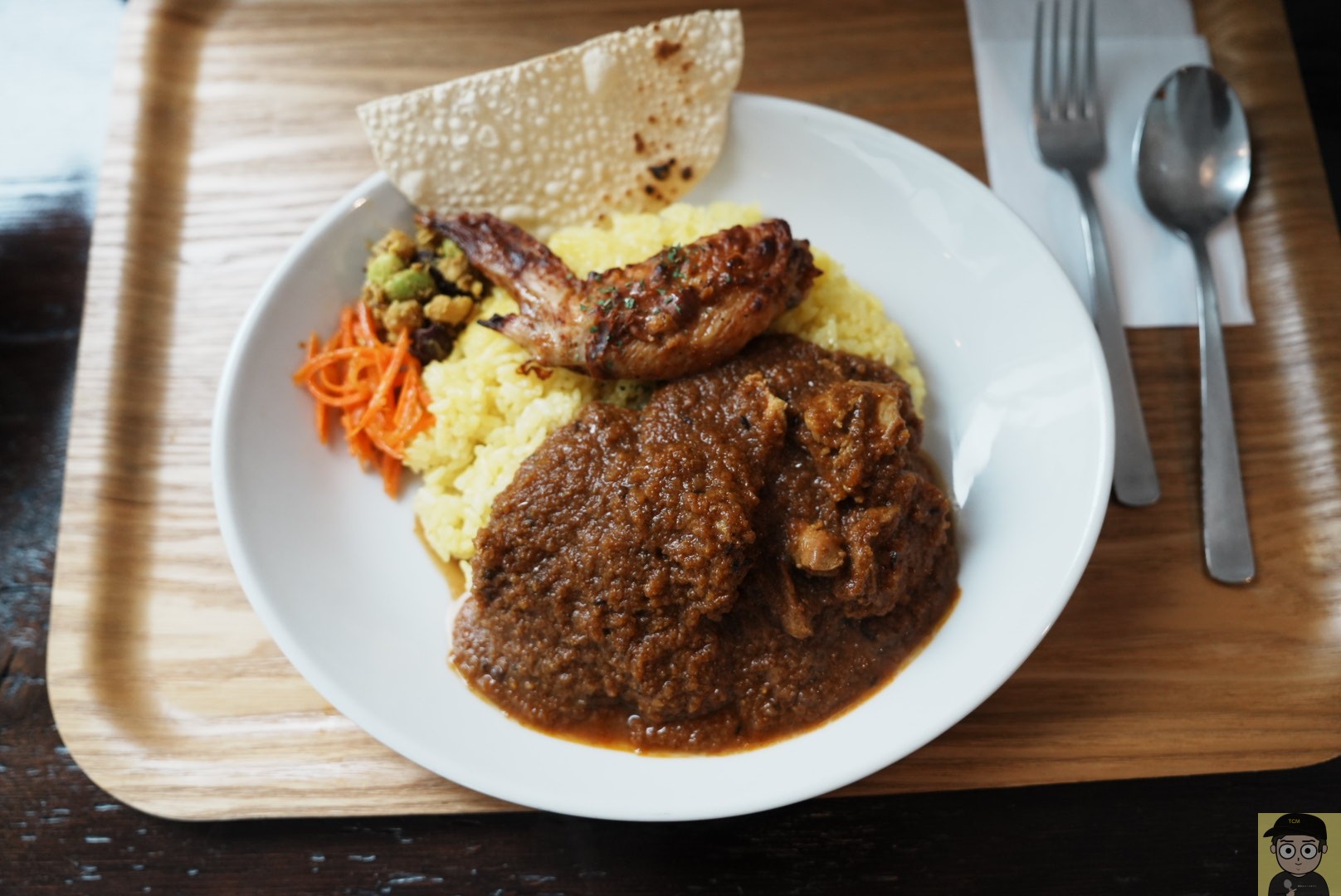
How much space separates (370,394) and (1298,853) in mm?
3633

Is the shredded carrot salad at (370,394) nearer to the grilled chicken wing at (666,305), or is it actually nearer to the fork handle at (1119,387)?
the grilled chicken wing at (666,305)

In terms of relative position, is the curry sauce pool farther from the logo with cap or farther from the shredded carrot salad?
the logo with cap

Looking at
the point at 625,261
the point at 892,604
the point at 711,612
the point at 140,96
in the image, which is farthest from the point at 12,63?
the point at 892,604

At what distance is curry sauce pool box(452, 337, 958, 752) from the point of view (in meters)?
2.77

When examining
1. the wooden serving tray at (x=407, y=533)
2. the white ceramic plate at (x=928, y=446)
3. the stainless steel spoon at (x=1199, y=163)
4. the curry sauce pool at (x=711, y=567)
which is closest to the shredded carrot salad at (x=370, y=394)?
the white ceramic plate at (x=928, y=446)

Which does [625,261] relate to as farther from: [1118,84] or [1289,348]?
[1289,348]

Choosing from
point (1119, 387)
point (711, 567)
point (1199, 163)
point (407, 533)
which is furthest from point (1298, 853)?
point (407, 533)

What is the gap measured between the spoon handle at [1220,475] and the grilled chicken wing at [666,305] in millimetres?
1603

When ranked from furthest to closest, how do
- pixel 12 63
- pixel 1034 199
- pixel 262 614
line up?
pixel 12 63 → pixel 1034 199 → pixel 262 614

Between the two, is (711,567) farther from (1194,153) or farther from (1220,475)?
(1194,153)

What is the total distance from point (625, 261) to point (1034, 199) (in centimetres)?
178

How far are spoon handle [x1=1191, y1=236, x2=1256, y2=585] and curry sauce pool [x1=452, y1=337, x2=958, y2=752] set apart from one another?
3.54ft

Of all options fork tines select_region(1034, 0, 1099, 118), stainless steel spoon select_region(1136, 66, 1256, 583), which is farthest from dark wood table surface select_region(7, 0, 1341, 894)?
fork tines select_region(1034, 0, 1099, 118)

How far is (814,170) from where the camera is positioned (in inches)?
144
